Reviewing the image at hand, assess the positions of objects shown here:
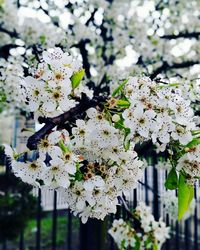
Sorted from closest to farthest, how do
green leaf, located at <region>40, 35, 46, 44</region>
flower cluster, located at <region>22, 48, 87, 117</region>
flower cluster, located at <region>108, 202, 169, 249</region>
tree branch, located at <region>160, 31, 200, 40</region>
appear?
flower cluster, located at <region>22, 48, 87, 117</region>
flower cluster, located at <region>108, 202, 169, 249</region>
green leaf, located at <region>40, 35, 46, 44</region>
tree branch, located at <region>160, 31, 200, 40</region>

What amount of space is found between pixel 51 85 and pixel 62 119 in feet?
0.51

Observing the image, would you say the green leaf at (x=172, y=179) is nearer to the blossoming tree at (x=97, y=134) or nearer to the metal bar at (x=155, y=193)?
the blossoming tree at (x=97, y=134)

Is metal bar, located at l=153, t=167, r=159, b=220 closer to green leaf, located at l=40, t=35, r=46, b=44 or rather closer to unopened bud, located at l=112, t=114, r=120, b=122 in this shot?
green leaf, located at l=40, t=35, r=46, b=44

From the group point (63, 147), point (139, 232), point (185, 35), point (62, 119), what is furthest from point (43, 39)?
point (63, 147)

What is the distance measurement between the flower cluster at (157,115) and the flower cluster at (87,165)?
79 millimetres

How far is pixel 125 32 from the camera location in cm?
611

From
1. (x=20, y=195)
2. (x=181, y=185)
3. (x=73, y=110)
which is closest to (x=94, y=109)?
(x=73, y=110)

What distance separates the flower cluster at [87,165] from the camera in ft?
4.43

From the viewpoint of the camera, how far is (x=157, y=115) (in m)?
1.35

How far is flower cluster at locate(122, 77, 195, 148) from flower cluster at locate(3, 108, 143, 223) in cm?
8

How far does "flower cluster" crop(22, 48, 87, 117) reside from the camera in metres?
1.34

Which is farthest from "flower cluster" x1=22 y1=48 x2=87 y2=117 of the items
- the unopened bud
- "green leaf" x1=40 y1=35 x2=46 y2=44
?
"green leaf" x1=40 y1=35 x2=46 y2=44

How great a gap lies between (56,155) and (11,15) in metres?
4.62

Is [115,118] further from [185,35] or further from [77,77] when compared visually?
[185,35]
